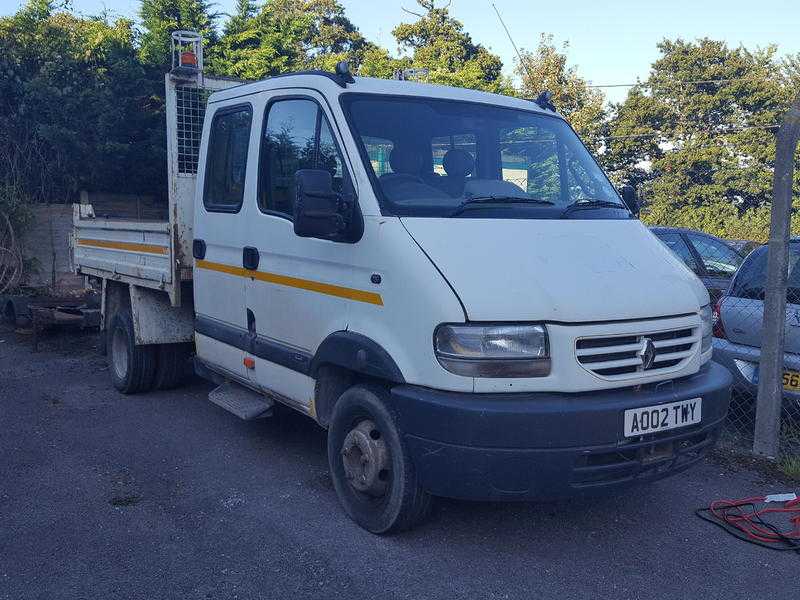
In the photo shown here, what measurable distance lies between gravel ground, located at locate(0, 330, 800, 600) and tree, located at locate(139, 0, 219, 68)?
509 inches

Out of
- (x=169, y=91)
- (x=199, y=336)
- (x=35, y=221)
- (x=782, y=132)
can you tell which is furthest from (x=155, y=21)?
(x=782, y=132)

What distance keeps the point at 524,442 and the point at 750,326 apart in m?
3.28

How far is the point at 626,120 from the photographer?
35.2m

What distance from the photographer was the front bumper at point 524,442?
11.7 ft

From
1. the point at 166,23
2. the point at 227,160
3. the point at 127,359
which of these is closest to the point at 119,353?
the point at 127,359

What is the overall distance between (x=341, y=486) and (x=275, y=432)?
1.83 m

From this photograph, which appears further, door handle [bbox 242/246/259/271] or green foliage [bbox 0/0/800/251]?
green foliage [bbox 0/0/800/251]

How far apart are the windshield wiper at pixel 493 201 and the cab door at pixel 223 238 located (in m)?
1.62

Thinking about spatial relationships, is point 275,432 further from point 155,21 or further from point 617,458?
point 155,21

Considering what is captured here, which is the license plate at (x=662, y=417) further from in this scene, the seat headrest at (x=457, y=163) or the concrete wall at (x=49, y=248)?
the concrete wall at (x=49, y=248)

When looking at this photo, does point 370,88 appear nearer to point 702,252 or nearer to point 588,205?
point 588,205

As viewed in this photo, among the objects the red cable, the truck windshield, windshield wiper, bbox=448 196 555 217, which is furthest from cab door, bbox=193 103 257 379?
the red cable

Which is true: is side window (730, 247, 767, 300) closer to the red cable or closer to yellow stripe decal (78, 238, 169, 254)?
the red cable

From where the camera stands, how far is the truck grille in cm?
369
